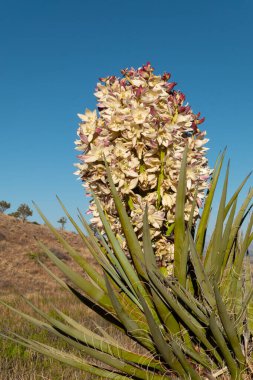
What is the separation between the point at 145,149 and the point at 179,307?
0.91 meters

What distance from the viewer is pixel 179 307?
7.05ft

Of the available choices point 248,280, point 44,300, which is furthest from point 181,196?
point 44,300

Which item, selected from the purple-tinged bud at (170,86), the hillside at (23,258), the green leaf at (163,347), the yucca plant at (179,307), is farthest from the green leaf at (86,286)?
the hillside at (23,258)

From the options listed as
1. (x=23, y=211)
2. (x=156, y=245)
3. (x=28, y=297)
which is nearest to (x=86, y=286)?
(x=156, y=245)

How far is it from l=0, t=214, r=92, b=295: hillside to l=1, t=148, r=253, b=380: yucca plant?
1068cm

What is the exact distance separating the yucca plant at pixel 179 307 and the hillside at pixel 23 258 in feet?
35.0

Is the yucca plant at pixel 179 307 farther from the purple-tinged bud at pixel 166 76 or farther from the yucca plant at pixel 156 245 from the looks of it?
the purple-tinged bud at pixel 166 76

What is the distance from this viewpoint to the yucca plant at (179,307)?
215 cm

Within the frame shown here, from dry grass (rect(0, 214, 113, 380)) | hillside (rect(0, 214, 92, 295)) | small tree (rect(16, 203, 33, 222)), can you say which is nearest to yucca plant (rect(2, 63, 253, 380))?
dry grass (rect(0, 214, 113, 380))

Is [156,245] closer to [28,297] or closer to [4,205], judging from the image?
[28,297]

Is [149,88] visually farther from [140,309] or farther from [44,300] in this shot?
[44,300]

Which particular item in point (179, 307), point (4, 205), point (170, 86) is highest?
point (4, 205)

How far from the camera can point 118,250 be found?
8.34 ft

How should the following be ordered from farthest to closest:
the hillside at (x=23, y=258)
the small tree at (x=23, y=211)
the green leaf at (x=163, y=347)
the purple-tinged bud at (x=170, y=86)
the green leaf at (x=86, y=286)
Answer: the small tree at (x=23, y=211) < the hillside at (x=23, y=258) < the purple-tinged bud at (x=170, y=86) < the green leaf at (x=86, y=286) < the green leaf at (x=163, y=347)
